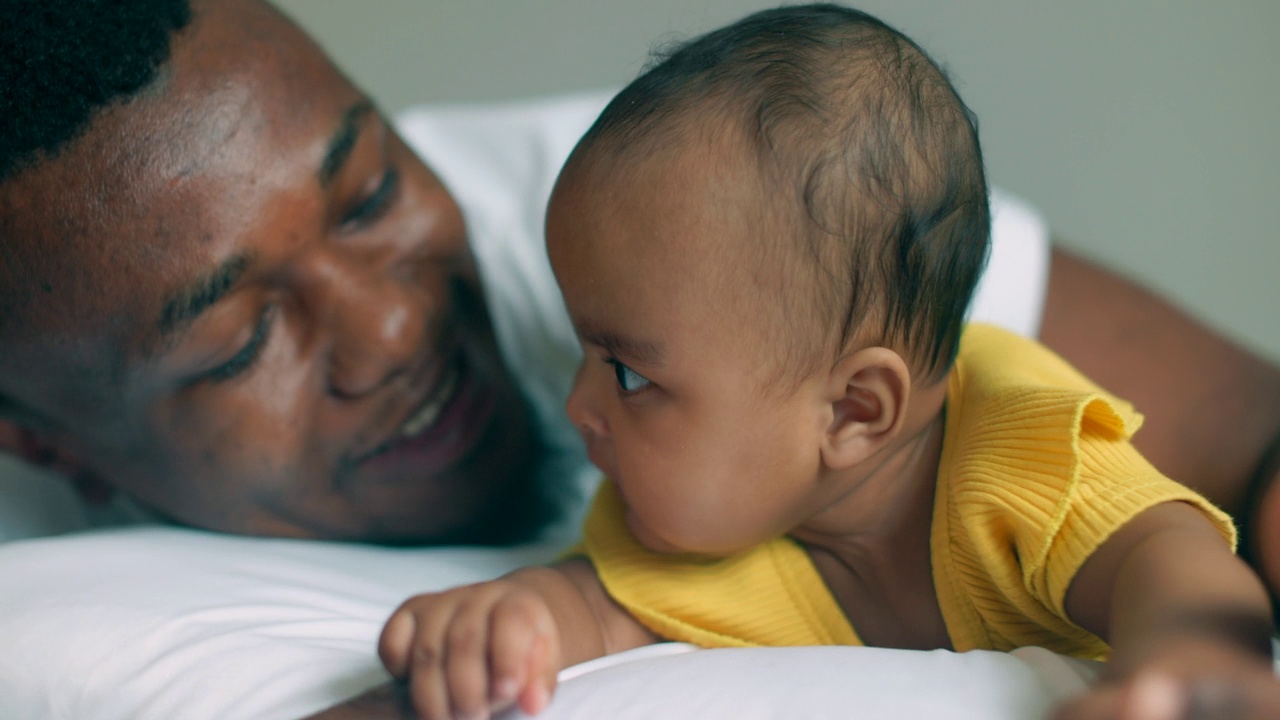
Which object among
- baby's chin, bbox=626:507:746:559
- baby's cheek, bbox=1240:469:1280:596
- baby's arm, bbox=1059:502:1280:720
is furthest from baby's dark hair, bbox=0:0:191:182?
baby's cheek, bbox=1240:469:1280:596

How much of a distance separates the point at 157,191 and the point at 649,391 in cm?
50

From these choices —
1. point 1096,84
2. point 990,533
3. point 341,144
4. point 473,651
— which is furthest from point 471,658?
point 1096,84

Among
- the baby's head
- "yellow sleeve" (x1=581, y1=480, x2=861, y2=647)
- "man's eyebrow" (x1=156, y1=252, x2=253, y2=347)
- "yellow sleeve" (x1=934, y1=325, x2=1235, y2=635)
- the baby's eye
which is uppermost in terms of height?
the baby's head

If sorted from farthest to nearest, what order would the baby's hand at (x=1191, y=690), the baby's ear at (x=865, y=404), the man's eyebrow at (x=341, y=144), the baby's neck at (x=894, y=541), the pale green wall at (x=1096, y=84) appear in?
the pale green wall at (x=1096, y=84) < the man's eyebrow at (x=341, y=144) < the baby's neck at (x=894, y=541) < the baby's ear at (x=865, y=404) < the baby's hand at (x=1191, y=690)

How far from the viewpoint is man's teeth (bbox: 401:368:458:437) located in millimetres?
1197

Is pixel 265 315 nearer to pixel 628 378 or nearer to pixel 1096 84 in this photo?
pixel 628 378

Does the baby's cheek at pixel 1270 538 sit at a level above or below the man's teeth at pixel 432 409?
below

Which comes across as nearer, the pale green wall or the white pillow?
the white pillow

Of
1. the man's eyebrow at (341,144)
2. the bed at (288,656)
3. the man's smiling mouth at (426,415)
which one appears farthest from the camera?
the man's smiling mouth at (426,415)

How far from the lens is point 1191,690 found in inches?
22.5

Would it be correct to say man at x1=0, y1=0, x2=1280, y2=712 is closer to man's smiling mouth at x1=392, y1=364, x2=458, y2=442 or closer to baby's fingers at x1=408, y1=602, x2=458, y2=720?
man's smiling mouth at x1=392, y1=364, x2=458, y2=442

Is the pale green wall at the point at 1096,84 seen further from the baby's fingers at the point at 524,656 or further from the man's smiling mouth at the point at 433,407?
the baby's fingers at the point at 524,656

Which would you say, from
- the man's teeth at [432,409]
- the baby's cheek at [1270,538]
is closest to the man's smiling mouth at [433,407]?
the man's teeth at [432,409]

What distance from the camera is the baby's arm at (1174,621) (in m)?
0.56
